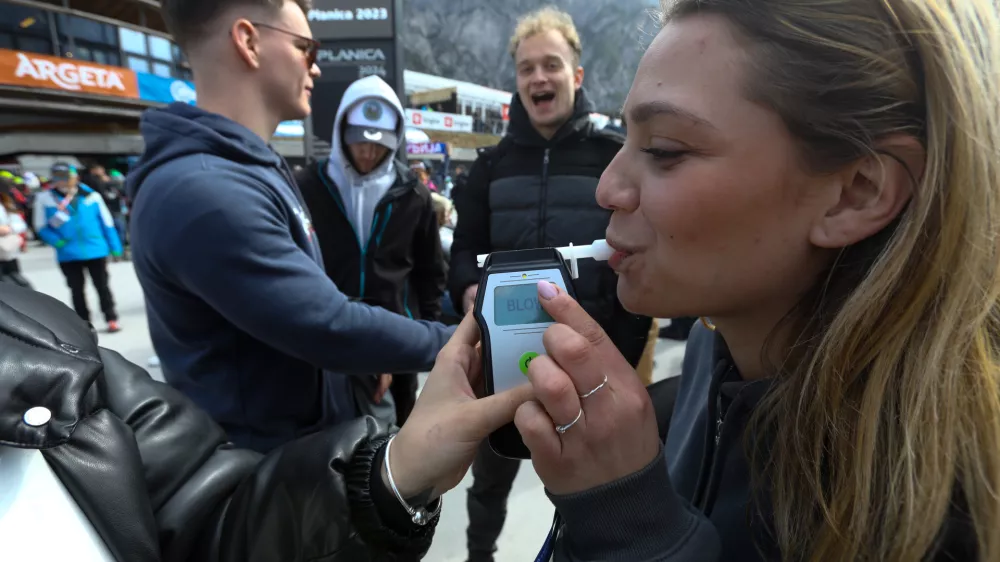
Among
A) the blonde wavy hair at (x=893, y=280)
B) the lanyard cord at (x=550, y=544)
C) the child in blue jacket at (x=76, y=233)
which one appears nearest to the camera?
the blonde wavy hair at (x=893, y=280)

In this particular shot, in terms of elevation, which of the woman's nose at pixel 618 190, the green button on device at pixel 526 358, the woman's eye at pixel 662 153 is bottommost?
the green button on device at pixel 526 358

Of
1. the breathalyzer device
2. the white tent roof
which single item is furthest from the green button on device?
the white tent roof

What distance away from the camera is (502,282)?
92 centimetres

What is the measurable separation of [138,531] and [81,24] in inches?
900

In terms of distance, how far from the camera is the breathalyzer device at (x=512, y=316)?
90 centimetres

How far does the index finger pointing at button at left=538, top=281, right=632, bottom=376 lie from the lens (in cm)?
77

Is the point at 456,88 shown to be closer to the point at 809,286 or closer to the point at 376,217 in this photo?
the point at 376,217

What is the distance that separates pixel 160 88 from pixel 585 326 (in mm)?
22158

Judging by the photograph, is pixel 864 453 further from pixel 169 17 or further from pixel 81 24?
pixel 81 24

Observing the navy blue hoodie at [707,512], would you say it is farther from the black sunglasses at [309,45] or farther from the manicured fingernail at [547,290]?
the black sunglasses at [309,45]

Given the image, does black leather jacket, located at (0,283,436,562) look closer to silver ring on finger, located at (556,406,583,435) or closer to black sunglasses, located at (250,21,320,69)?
silver ring on finger, located at (556,406,583,435)

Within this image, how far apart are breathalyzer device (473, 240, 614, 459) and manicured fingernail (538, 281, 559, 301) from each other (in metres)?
0.04

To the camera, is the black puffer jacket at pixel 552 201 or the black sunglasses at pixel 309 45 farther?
the black puffer jacket at pixel 552 201

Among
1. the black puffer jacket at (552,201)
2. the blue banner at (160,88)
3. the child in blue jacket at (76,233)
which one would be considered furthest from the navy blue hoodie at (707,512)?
the blue banner at (160,88)
